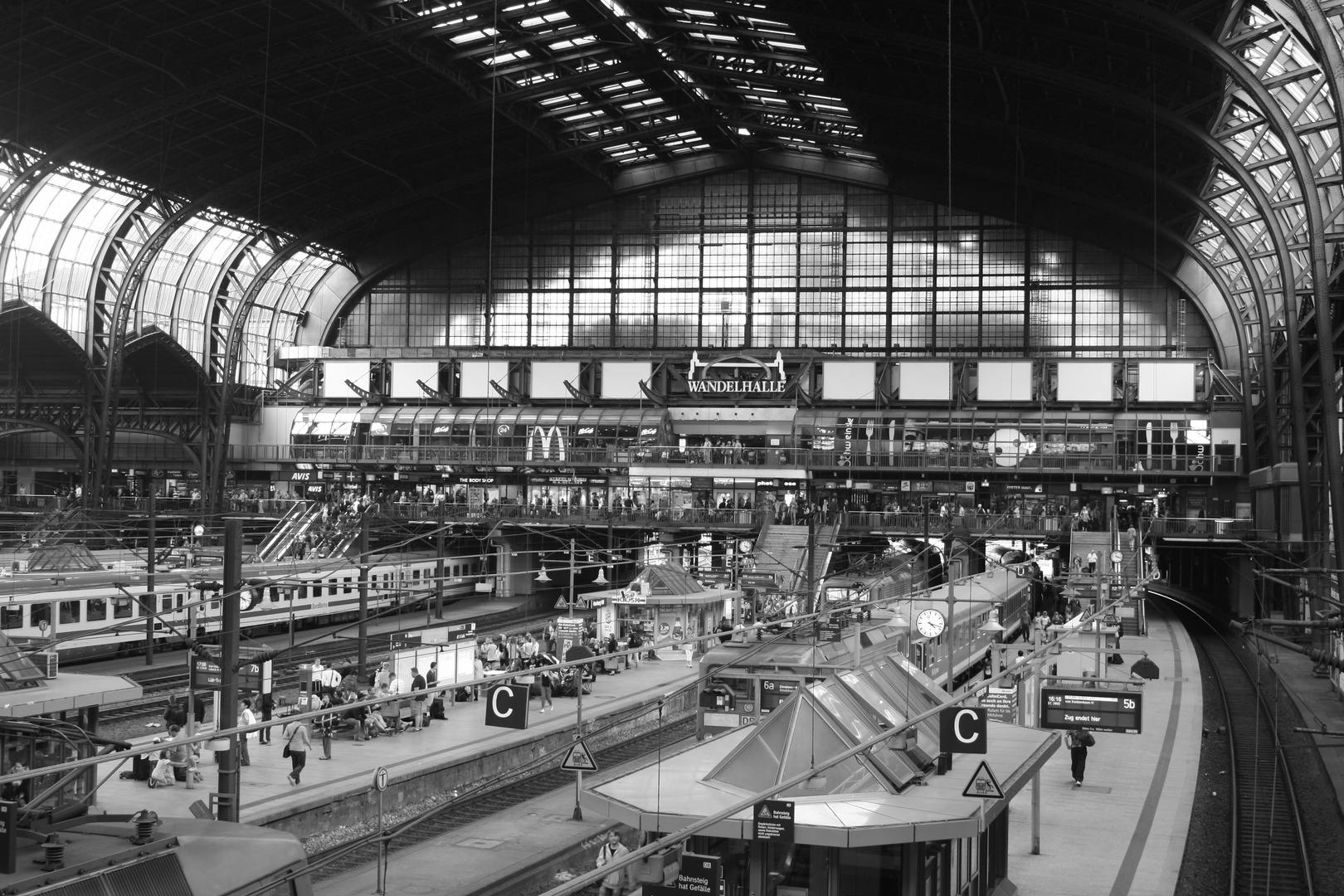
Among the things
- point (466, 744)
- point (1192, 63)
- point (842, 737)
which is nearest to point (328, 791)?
point (466, 744)

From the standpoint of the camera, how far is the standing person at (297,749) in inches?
839

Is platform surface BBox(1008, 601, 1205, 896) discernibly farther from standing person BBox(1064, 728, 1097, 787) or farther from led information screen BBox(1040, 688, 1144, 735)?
led information screen BBox(1040, 688, 1144, 735)

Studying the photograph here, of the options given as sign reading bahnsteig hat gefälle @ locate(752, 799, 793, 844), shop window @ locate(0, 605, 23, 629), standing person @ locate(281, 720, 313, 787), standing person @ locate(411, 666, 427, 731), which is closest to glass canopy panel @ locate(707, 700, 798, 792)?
sign reading bahnsteig hat gefälle @ locate(752, 799, 793, 844)

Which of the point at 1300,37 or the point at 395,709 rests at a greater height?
the point at 1300,37

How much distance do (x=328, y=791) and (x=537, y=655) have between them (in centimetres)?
1363

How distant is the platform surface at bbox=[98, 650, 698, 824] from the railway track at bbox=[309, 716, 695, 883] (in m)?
0.90

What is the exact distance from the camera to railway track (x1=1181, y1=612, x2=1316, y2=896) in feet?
59.9

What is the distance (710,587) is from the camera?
1800 inches

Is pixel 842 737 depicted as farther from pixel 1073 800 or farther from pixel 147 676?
pixel 147 676

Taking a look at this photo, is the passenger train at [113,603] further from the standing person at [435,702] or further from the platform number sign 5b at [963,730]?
the platform number sign 5b at [963,730]

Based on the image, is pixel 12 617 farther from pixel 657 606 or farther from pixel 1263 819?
pixel 1263 819

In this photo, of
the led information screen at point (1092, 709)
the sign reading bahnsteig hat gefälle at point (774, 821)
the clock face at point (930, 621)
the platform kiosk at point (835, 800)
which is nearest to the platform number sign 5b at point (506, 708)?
the platform kiosk at point (835, 800)

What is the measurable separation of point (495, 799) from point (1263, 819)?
13.4 m

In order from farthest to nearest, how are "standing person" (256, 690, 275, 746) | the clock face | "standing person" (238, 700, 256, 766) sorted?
the clock face → "standing person" (256, 690, 275, 746) → "standing person" (238, 700, 256, 766)
